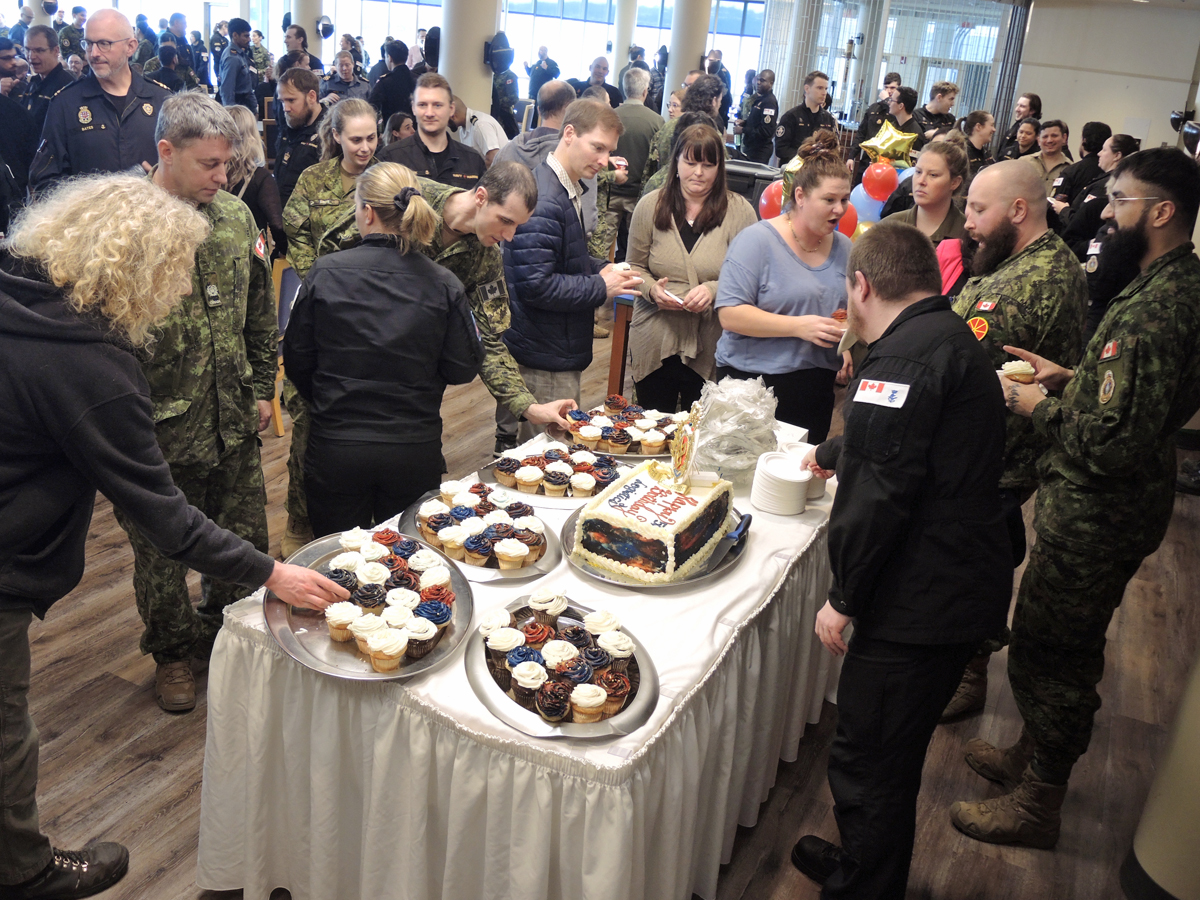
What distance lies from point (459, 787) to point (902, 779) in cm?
92

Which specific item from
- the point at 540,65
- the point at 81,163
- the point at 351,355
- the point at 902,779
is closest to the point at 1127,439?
the point at 902,779

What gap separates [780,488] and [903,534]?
0.67 m

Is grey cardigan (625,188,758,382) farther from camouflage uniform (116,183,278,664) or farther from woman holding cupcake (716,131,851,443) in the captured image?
camouflage uniform (116,183,278,664)

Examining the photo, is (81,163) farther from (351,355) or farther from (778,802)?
(778,802)

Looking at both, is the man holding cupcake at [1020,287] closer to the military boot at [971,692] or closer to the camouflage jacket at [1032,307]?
the camouflage jacket at [1032,307]

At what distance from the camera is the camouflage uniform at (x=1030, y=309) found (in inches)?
97.4

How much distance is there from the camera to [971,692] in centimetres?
299

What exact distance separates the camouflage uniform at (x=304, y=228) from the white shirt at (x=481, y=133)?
2.54m

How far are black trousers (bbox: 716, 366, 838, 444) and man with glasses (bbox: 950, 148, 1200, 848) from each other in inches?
28.7

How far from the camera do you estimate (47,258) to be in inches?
59.1

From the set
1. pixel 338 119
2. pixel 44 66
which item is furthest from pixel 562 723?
pixel 44 66

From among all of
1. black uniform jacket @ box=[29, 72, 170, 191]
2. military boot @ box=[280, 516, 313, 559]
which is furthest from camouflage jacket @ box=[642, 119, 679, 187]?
military boot @ box=[280, 516, 313, 559]

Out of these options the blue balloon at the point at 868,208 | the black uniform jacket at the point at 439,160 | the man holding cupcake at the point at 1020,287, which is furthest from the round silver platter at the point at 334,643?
the blue balloon at the point at 868,208

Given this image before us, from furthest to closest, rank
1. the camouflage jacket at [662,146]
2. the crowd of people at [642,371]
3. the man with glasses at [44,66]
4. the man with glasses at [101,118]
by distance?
the man with glasses at [44,66] < the camouflage jacket at [662,146] < the man with glasses at [101,118] < the crowd of people at [642,371]
